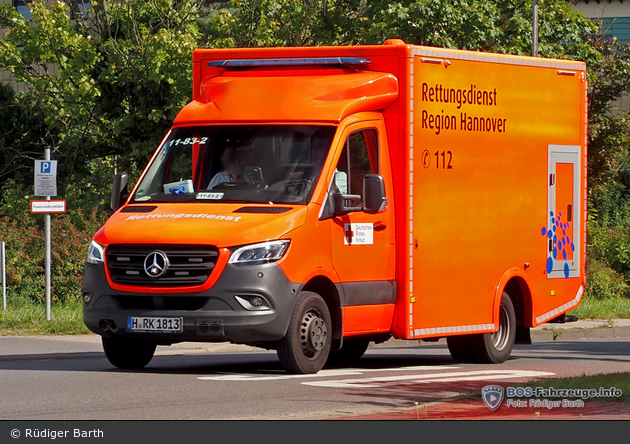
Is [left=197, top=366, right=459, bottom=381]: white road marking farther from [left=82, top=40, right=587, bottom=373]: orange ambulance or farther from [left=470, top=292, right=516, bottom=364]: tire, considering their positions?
[left=470, top=292, right=516, bottom=364]: tire

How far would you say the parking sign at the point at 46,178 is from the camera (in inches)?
749

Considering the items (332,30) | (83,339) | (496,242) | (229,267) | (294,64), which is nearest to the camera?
(229,267)

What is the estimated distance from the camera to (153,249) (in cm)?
1189

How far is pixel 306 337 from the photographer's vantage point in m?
12.3

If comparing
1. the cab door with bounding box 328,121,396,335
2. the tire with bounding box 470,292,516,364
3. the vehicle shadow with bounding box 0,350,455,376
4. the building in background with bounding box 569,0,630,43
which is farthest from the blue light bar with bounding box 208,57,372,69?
the building in background with bounding box 569,0,630,43

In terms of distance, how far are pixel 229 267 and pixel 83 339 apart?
256 inches

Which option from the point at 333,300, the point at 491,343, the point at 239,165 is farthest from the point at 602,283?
the point at 239,165

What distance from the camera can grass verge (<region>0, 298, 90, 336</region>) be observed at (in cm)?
1839

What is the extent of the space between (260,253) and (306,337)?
1055 mm

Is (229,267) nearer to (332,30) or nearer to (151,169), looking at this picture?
(151,169)

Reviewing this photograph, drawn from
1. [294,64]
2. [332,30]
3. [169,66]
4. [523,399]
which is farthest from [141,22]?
[523,399]

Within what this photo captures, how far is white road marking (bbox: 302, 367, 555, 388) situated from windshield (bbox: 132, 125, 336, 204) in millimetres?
1736

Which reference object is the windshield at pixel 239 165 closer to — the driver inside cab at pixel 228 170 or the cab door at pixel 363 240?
the driver inside cab at pixel 228 170

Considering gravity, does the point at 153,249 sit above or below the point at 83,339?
above
